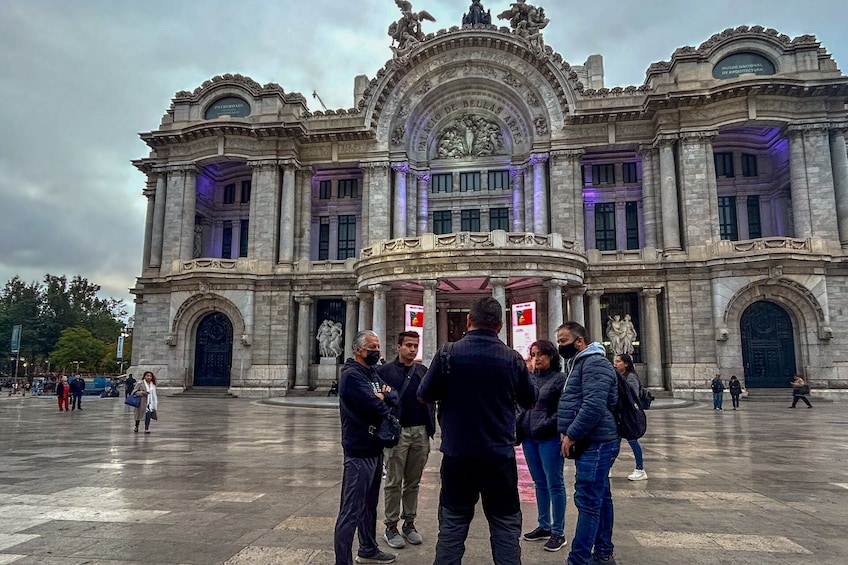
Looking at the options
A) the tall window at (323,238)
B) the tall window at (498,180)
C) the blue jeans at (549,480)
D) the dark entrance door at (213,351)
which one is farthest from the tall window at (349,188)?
the blue jeans at (549,480)

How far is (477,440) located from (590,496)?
166cm

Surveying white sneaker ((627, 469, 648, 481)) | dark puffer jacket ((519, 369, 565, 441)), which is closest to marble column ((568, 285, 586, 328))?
white sneaker ((627, 469, 648, 481))

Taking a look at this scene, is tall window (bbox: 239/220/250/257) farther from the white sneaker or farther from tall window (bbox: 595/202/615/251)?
the white sneaker

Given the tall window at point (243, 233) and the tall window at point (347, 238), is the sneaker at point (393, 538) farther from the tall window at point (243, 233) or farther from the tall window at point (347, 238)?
the tall window at point (243, 233)

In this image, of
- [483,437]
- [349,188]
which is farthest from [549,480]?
[349,188]

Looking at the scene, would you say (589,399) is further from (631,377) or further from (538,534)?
(631,377)

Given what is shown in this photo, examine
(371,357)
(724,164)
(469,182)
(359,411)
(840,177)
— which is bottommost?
(359,411)

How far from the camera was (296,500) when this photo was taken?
7.85 meters

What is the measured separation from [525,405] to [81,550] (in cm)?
485

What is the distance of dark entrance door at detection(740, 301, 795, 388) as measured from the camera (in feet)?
97.3

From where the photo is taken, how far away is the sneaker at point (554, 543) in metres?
5.86

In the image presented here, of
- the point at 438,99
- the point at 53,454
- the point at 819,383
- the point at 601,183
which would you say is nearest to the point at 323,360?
the point at 438,99

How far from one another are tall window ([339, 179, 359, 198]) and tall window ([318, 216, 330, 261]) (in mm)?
2052

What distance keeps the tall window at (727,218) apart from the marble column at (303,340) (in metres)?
26.4
